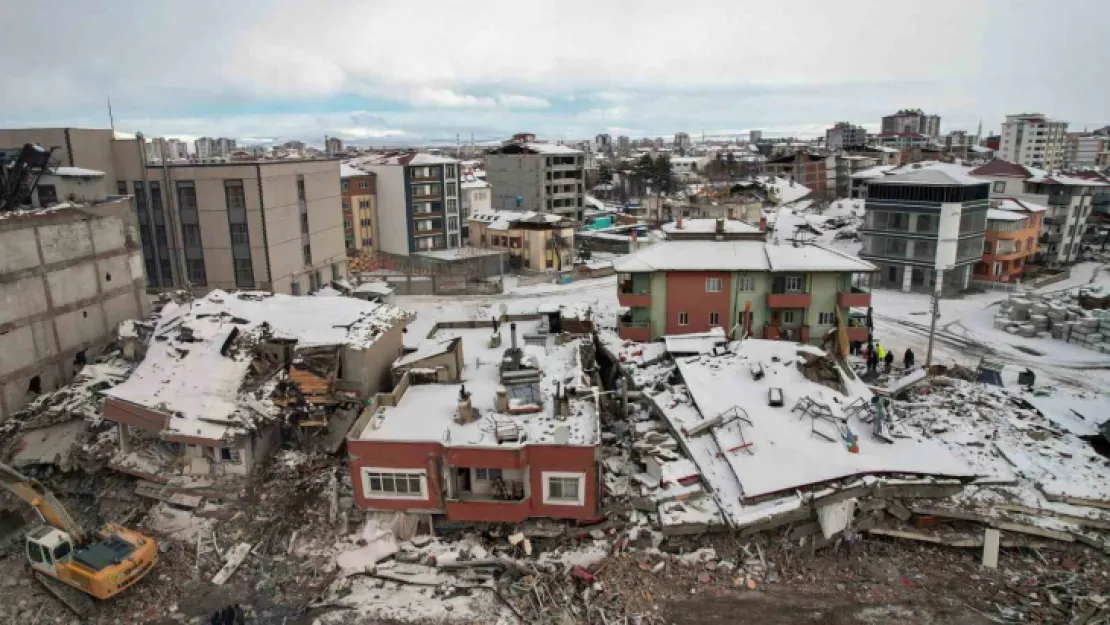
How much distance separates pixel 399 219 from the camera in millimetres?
66188

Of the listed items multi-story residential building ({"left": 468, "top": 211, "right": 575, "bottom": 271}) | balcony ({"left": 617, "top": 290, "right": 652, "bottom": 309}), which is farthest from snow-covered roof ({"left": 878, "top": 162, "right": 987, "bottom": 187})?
balcony ({"left": 617, "top": 290, "right": 652, "bottom": 309})

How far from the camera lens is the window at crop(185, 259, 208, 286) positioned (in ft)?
141

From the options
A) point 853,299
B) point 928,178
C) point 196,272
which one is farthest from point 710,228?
point 196,272

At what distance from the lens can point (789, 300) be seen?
117 ft

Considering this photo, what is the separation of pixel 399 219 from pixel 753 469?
5087cm

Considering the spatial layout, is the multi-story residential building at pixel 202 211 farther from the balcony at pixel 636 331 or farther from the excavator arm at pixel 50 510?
the excavator arm at pixel 50 510

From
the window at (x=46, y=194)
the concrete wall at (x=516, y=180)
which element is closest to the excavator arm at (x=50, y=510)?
the window at (x=46, y=194)

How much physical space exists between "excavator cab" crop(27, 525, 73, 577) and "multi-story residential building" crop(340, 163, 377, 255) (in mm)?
48422

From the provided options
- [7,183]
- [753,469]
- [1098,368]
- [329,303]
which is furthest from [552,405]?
[1098,368]

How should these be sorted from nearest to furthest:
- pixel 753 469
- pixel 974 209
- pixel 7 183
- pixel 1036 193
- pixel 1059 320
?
1. pixel 753 469
2. pixel 7 183
3. pixel 1059 320
4. pixel 974 209
5. pixel 1036 193

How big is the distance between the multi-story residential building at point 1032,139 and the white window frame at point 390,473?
147 m

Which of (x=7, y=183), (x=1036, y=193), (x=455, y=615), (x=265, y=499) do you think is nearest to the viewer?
(x=455, y=615)

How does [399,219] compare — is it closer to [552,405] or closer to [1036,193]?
[552,405]

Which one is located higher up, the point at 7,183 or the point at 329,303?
the point at 7,183
